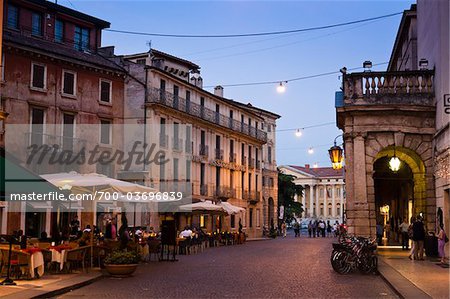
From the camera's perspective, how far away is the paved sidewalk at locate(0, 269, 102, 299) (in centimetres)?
1207

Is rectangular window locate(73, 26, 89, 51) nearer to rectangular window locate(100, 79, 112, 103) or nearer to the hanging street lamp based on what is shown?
rectangular window locate(100, 79, 112, 103)

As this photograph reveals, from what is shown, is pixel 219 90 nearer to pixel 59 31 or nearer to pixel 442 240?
pixel 59 31

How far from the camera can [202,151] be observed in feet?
160

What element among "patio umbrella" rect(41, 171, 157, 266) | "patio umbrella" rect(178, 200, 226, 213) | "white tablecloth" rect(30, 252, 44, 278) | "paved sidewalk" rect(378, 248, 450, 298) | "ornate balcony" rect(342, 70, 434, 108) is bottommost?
"paved sidewalk" rect(378, 248, 450, 298)

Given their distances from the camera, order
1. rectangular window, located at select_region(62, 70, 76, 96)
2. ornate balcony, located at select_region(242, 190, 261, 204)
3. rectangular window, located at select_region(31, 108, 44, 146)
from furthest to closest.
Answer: ornate balcony, located at select_region(242, 190, 261, 204) → rectangular window, located at select_region(62, 70, 76, 96) → rectangular window, located at select_region(31, 108, 44, 146)

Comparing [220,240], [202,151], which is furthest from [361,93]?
[202,151]

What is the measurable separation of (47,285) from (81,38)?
30.7m

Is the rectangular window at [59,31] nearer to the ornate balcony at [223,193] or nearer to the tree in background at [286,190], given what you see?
the ornate balcony at [223,193]

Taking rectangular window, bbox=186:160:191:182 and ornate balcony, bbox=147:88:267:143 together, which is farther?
rectangular window, bbox=186:160:191:182

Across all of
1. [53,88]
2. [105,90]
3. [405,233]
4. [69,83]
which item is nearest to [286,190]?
[105,90]

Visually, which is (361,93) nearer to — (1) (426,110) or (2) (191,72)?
(1) (426,110)

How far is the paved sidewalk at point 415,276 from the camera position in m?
11.9

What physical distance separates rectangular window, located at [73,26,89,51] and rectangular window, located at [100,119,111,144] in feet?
19.0

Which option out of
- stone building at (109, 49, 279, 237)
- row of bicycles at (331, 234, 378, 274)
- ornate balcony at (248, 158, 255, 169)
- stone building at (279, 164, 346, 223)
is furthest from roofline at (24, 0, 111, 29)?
stone building at (279, 164, 346, 223)
